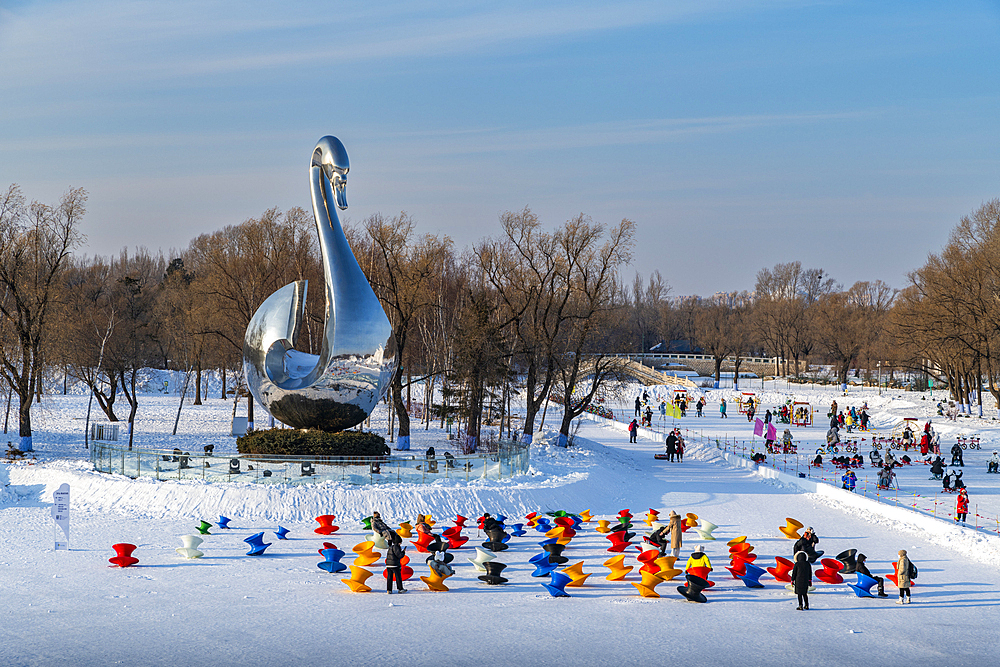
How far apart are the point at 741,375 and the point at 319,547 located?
75702 mm

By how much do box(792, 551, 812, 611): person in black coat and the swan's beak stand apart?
46.9 feet

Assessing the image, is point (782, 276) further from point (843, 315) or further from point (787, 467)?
point (787, 467)

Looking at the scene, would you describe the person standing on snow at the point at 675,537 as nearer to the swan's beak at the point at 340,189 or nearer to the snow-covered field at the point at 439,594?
the snow-covered field at the point at 439,594

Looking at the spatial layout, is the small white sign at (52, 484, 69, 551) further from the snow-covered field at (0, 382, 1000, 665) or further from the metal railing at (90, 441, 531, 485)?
the metal railing at (90, 441, 531, 485)

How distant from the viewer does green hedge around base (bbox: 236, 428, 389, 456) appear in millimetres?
21672

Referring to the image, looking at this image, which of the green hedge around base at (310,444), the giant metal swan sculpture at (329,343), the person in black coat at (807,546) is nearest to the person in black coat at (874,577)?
the person in black coat at (807,546)

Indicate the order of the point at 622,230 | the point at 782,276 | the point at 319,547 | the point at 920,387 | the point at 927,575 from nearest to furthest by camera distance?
the point at 927,575, the point at 319,547, the point at 622,230, the point at 920,387, the point at 782,276

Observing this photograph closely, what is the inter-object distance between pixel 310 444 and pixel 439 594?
9.43 meters

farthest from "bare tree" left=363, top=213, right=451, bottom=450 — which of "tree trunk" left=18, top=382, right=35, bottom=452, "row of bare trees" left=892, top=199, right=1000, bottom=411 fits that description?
"row of bare trees" left=892, top=199, right=1000, bottom=411

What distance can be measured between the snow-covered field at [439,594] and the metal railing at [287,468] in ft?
1.11

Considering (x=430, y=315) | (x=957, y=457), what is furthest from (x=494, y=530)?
(x=430, y=315)

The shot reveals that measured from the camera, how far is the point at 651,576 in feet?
43.5

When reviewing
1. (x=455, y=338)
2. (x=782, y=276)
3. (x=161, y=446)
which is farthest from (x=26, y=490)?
(x=782, y=276)

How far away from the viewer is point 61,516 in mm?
15414
